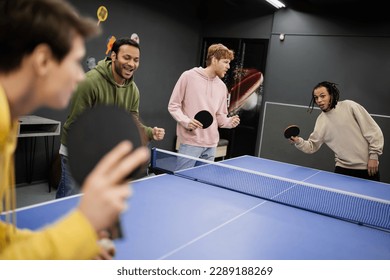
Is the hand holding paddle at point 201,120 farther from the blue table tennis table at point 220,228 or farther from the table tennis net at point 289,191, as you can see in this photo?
the blue table tennis table at point 220,228

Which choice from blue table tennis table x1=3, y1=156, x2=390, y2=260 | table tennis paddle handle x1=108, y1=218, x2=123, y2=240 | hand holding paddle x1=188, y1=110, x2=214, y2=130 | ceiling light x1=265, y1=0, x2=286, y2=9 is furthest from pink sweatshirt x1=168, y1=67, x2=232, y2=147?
ceiling light x1=265, y1=0, x2=286, y2=9

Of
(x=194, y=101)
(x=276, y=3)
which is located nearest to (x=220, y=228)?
(x=194, y=101)

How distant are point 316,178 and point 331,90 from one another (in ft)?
2.84

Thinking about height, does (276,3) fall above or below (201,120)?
above

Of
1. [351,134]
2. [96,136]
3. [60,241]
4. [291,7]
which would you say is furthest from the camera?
[291,7]

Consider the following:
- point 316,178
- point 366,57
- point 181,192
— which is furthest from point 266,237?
point 366,57

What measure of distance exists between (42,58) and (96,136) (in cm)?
19

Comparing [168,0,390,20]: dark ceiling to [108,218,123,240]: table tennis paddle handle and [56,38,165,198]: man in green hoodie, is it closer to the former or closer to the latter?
[56,38,165,198]: man in green hoodie

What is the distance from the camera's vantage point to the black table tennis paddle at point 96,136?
735mm

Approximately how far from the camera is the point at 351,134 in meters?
3.41

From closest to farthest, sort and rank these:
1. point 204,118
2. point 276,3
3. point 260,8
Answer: point 204,118
point 276,3
point 260,8

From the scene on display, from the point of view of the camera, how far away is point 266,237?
5.74 ft

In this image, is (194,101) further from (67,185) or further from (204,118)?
(67,185)
